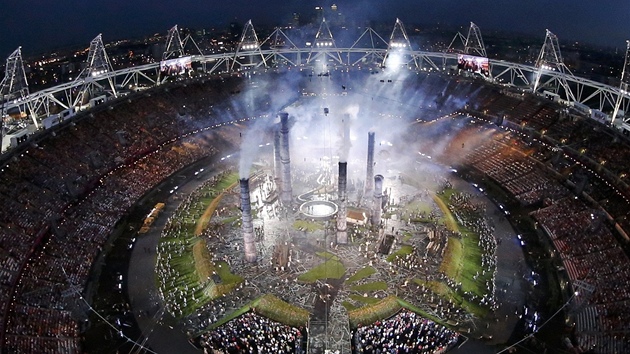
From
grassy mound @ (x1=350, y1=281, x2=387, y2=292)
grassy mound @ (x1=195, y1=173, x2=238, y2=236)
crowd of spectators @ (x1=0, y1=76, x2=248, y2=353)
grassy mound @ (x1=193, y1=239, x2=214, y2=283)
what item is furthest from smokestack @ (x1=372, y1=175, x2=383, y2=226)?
crowd of spectators @ (x1=0, y1=76, x2=248, y2=353)

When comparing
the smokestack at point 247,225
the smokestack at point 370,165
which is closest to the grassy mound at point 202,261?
the smokestack at point 247,225

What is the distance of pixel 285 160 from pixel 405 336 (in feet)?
98.1

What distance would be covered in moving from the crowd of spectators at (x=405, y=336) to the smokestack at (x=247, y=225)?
15.2m

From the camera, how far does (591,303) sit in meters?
40.3

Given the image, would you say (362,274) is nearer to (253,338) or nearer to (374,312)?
(374,312)

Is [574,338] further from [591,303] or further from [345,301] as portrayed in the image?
[345,301]

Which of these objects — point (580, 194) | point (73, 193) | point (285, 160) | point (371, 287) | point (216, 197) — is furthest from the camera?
point (216, 197)

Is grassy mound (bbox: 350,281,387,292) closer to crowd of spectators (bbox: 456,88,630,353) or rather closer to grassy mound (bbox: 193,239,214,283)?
grassy mound (bbox: 193,239,214,283)

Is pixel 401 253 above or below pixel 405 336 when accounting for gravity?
below

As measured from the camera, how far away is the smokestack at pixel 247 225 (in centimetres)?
4797

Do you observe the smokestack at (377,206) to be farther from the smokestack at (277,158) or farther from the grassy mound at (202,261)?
the grassy mound at (202,261)

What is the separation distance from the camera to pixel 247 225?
4888 centimetres

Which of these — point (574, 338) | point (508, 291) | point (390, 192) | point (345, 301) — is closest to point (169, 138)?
point (390, 192)

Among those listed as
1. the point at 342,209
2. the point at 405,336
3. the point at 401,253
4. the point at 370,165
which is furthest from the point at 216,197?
the point at 405,336
